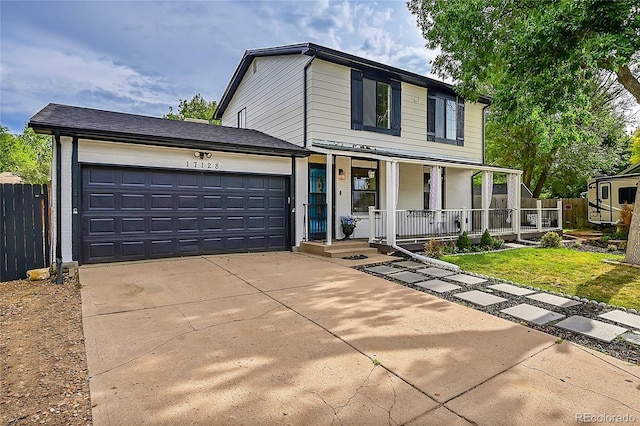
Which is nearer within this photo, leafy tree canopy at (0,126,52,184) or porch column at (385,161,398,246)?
porch column at (385,161,398,246)

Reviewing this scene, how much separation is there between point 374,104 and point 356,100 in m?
0.73

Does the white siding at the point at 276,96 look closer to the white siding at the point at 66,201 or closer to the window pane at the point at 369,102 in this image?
the window pane at the point at 369,102

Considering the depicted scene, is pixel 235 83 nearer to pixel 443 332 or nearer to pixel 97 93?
pixel 443 332

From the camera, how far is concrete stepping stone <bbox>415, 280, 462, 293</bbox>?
5.66 m

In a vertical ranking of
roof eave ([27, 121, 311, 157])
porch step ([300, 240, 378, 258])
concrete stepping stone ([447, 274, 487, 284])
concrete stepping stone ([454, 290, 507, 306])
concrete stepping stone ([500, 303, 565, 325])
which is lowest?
concrete stepping stone ([500, 303, 565, 325])

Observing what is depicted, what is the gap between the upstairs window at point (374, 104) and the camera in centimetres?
1041

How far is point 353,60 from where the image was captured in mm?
10000

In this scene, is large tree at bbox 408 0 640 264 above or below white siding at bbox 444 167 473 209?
above

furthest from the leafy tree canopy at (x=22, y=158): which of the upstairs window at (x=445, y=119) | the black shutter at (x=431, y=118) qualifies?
the upstairs window at (x=445, y=119)

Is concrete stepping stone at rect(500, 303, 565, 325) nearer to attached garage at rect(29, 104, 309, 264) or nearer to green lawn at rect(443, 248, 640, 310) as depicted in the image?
green lawn at rect(443, 248, 640, 310)

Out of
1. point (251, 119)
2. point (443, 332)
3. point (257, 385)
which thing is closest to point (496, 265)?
point (443, 332)

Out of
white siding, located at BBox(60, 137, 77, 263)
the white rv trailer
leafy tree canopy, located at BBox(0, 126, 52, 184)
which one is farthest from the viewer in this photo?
leafy tree canopy, located at BBox(0, 126, 52, 184)

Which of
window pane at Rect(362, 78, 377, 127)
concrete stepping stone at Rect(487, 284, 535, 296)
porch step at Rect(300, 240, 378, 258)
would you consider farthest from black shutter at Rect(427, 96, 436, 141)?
concrete stepping stone at Rect(487, 284, 535, 296)

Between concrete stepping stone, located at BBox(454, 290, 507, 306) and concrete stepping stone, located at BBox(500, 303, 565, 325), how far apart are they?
1.02 feet
